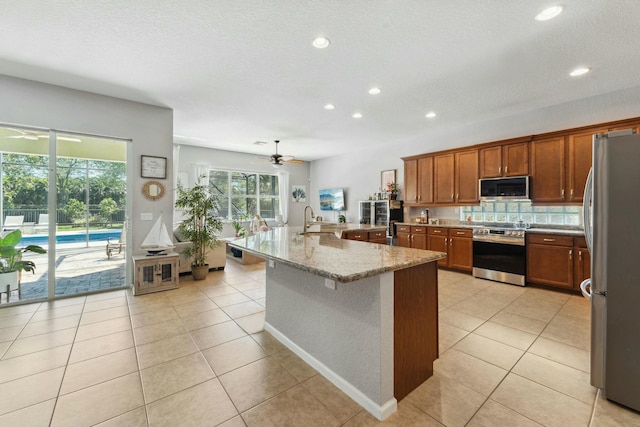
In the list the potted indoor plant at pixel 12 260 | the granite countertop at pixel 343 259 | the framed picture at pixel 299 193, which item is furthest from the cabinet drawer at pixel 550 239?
the potted indoor plant at pixel 12 260

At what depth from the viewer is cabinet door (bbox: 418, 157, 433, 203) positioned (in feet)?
18.0

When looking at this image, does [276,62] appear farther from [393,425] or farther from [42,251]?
[42,251]

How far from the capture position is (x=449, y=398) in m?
1.76

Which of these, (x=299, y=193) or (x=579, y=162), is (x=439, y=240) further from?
(x=299, y=193)

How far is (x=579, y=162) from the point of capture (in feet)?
12.5

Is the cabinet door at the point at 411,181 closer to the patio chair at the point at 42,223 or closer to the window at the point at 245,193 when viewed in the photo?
the window at the point at 245,193

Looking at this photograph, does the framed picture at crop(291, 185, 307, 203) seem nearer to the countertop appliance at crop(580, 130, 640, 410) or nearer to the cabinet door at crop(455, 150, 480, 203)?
the cabinet door at crop(455, 150, 480, 203)

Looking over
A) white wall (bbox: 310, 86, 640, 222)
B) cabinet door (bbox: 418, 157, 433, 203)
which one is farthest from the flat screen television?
cabinet door (bbox: 418, 157, 433, 203)

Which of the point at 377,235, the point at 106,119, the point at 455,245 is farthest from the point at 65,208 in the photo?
the point at 455,245

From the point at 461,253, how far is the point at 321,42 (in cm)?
409

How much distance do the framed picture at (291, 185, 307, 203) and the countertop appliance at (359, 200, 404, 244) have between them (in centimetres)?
259

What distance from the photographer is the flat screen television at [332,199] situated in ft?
26.3

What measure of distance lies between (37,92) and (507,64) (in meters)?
5.59

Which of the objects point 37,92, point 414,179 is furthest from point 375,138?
point 37,92
